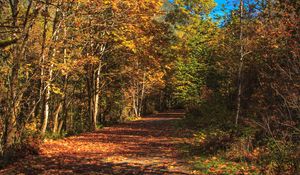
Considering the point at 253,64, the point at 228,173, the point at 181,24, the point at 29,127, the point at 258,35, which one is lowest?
the point at 228,173

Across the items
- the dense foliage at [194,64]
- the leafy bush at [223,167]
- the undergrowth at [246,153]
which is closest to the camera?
the undergrowth at [246,153]

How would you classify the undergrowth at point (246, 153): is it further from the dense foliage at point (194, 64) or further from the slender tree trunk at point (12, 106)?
the slender tree trunk at point (12, 106)

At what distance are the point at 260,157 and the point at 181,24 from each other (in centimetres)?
2627

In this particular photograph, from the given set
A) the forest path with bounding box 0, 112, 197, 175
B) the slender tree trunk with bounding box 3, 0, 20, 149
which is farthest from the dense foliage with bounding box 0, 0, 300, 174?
the forest path with bounding box 0, 112, 197, 175

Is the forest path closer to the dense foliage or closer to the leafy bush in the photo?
the leafy bush

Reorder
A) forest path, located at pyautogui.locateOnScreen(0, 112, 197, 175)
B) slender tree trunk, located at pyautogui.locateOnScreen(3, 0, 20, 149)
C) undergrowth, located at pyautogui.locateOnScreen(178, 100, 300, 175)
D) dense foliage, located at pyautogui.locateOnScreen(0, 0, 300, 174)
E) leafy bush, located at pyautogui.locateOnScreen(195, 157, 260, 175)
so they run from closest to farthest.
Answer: undergrowth, located at pyautogui.locateOnScreen(178, 100, 300, 175), leafy bush, located at pyautogui.locateOnScreen(195, 157, 260, 175), forest path, located at pyautogui.locateOnScreen(0, 112, 197, 175), dense foliage, located at pyautogui.locateOnScreen(0, 0, 300, 174), slender tree trunk, located at pyautogui.locateOnScreen(3, 0, 20, 149)

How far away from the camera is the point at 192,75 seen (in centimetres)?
2466

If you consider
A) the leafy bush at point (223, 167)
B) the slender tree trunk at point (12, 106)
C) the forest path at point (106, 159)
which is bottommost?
the leafy bush at point (223, 167)

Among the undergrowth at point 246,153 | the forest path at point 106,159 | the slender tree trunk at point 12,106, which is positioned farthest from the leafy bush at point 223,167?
the slender tree trunk at point 12,106

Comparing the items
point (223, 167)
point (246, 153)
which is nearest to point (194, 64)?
point (246, 153)

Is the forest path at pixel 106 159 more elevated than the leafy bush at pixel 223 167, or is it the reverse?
the forest path at pixel 106 159

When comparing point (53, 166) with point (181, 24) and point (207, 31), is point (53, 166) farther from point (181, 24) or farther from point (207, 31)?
point (181, 24)

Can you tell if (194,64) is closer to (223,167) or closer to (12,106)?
(223,167)

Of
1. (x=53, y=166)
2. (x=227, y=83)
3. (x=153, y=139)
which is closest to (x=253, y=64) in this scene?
(x=227, y=83)
